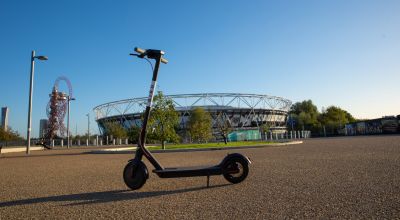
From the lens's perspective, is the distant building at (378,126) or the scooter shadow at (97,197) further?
the distant building at (378,126)

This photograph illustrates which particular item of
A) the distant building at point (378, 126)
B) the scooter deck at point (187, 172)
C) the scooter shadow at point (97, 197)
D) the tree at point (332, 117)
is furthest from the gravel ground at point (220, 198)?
the tree at point (332, 117)

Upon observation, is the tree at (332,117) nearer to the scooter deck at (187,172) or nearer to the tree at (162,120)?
the tree at (162,120)

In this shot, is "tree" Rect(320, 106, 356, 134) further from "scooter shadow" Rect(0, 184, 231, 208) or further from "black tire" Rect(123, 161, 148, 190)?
"scooter shadow" Rect(0, 184, 231, 208)

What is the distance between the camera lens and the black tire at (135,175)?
20.3 ft

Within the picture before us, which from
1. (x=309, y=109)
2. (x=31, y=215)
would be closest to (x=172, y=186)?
(x=31, y=215)

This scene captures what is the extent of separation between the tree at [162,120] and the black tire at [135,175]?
68.3ft

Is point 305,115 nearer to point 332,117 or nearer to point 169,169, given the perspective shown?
point 332,117

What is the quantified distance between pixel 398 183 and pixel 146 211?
15.6 ft

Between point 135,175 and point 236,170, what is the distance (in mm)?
2097

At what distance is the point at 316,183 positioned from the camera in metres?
6.27

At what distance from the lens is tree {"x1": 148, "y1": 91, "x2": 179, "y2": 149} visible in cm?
2763

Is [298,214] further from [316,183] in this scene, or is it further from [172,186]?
[172,186]

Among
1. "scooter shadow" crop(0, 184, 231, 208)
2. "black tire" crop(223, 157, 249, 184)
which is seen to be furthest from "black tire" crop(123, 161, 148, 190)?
"black tire" crop(223, 157, 249, 184)

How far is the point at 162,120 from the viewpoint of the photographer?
28.1 metres
